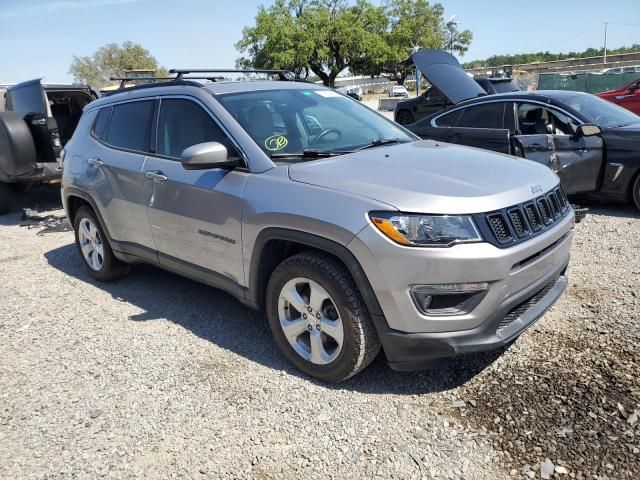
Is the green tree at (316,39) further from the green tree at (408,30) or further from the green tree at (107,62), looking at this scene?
the green tree at (107,62)

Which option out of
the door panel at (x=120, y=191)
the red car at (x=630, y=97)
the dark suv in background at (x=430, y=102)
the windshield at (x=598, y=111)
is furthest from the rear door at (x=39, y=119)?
the red car at (x=630, y=97)

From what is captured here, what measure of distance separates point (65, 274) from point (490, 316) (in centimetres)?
462

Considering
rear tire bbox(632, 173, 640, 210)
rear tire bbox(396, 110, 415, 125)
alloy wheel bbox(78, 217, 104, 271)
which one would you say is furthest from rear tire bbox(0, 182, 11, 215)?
rear tire bbox(632, 173, 640, 210)

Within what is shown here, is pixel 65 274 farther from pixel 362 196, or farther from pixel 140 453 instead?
pixel 362 196

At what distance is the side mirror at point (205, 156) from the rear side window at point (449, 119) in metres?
4.85

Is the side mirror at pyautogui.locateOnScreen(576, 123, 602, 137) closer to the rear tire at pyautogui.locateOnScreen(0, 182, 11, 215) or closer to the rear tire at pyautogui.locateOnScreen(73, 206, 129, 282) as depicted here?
the rear tire at pyautogui.locateOnScreen(73, 206, 129, 282)

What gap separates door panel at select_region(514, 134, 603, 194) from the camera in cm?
621

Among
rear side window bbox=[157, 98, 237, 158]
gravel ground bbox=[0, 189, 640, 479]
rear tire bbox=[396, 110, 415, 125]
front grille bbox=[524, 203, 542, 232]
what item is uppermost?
rear side window bbox=[157, 98, 237, 158]

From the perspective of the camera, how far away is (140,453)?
271cm

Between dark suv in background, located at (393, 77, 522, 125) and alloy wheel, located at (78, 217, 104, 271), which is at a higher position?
dark suv in background, located at (393, 77, 522, 125)

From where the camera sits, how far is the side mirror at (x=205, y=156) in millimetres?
3199

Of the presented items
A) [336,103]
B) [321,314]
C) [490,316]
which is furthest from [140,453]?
[336,103]

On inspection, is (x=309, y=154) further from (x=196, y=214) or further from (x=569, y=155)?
(x=569, y=155)

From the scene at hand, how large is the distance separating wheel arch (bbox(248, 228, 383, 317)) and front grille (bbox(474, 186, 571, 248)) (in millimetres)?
668
